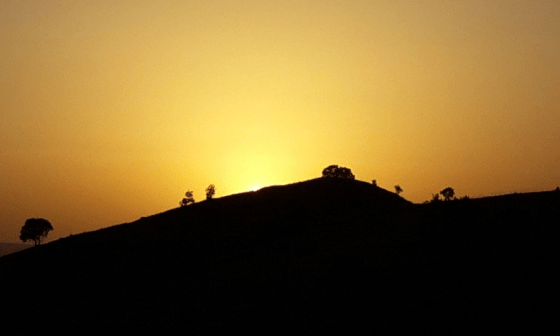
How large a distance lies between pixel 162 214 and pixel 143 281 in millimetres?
25828

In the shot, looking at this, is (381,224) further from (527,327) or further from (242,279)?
(527,327)

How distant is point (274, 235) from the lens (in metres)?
63.3

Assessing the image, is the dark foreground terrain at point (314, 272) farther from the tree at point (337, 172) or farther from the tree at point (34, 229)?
the tree at point (34, 229)

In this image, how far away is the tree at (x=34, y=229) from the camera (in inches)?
5252

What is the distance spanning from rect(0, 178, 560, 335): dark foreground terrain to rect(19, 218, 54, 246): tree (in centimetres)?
5899

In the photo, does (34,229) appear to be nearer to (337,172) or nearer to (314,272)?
(337,172)

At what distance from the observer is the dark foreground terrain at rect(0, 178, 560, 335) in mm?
34188

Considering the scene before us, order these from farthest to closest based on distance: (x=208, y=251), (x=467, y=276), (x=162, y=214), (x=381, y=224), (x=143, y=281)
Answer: (x=162, y=214), (x=208, y=251), (x=143, y=281), (x=381, y=224), (x=467, y=276)

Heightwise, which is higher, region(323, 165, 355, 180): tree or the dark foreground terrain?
region(323, 165, 355, 180): tree

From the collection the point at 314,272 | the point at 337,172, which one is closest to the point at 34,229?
Result: the point at 337,172

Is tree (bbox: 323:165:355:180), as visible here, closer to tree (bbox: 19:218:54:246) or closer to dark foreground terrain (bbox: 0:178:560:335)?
dark foreground terrain (bbox: 0:178:560:335)

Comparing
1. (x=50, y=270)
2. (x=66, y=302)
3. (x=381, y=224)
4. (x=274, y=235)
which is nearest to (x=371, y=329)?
(x=381, y=224)

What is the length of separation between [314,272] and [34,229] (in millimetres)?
107104

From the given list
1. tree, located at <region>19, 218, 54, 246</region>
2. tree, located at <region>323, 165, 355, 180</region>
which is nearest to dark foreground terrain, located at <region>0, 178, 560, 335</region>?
tree, located at <region>323, 165, 355, 180</region>
